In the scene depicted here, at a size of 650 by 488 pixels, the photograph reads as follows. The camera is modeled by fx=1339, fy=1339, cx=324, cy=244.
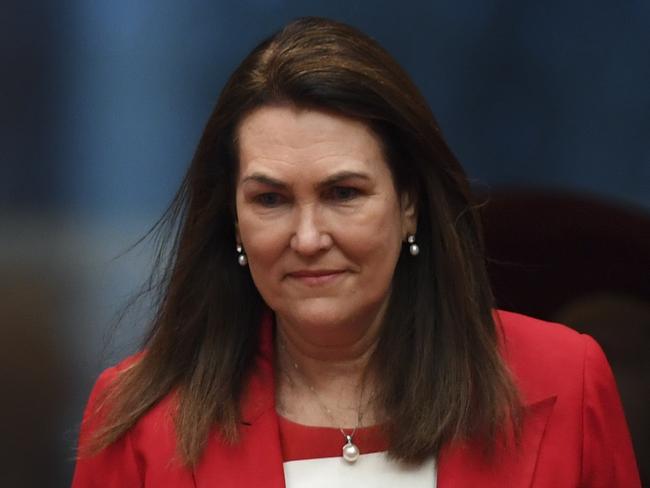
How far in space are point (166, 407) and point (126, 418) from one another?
0.23 ft

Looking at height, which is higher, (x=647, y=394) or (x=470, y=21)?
(x=470, y=21)

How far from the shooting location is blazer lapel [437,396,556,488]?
7.15 ft

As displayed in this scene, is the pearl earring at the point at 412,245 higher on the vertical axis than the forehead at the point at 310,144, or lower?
lower

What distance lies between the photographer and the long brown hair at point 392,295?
2.16 meters

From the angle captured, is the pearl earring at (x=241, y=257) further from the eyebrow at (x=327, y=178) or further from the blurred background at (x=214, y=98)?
the blurred background at (x=214, y=98)

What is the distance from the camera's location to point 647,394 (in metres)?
2.92

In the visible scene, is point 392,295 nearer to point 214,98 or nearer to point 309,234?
point 309,234

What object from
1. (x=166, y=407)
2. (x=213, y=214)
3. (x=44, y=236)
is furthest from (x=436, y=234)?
(x=44, y=236)

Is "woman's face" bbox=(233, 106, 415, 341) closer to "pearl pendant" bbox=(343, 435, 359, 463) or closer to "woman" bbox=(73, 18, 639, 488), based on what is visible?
"woman" bbox=(73, 18, 639, 488)

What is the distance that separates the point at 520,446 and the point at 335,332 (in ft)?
1.18

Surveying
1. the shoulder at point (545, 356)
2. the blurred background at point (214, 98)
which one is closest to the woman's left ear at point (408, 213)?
the shoulder at point (545, 356)

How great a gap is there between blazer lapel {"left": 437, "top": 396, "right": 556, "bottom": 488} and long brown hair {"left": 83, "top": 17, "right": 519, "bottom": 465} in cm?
3

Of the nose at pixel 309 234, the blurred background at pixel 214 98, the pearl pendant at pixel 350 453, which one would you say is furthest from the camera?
the blurred background at pixel 214 98

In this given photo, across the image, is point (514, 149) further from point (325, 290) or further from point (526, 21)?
point (325, 290)
